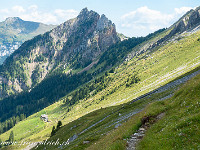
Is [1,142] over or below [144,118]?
below

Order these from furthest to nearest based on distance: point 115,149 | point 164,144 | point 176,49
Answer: point 176,49
point 115,149
point 164,144

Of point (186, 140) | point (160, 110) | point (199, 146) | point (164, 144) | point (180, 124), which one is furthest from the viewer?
point (160, 110)

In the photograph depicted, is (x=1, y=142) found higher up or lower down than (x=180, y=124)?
lower down

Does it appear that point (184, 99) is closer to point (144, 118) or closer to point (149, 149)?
point (144, 118)

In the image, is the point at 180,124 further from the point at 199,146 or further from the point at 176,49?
the point at 176,49

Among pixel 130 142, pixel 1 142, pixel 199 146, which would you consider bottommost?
pixel 1 142

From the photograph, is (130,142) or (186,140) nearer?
(186,140)

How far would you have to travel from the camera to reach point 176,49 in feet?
607

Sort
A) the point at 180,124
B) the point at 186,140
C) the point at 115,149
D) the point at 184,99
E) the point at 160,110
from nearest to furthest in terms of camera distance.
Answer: the point at 186,140 → the point at 180,124 → the point at 115,149 → the point at 184,99 → the point at 160,110

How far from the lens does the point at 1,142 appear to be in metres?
195

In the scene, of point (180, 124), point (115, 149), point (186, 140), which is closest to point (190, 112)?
point (180, 124)

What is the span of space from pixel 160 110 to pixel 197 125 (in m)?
12.0

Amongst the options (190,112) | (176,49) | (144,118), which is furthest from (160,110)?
(176,49)

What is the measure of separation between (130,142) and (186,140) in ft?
28.4
